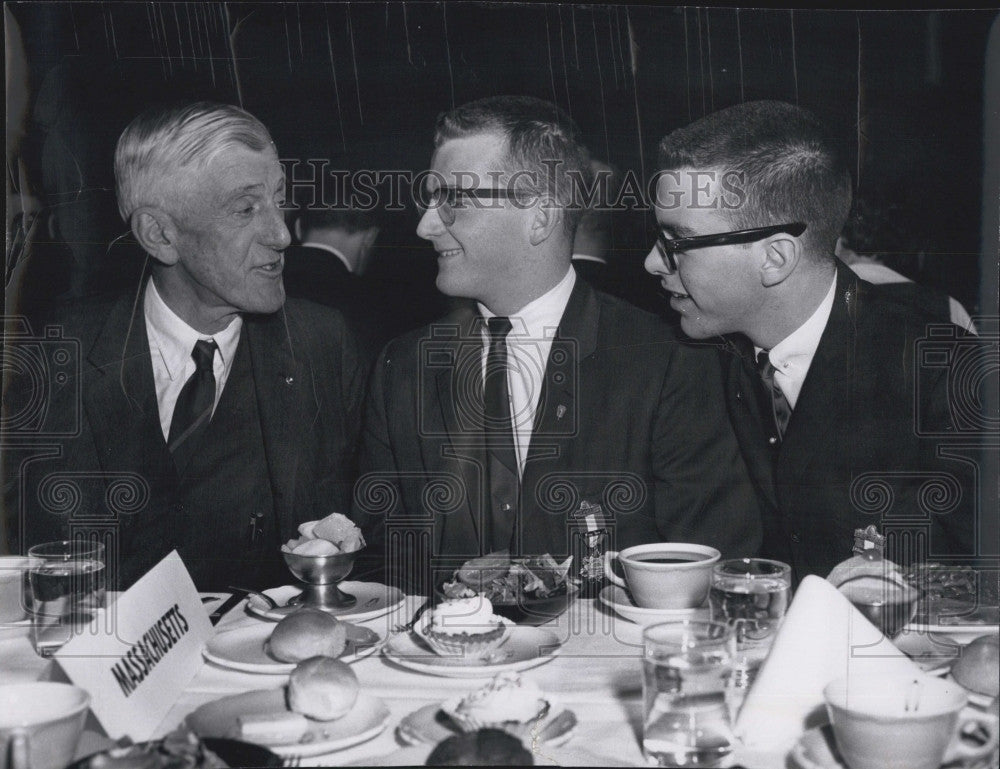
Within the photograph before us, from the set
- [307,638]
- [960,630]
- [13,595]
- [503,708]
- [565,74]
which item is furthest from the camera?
[565,74]

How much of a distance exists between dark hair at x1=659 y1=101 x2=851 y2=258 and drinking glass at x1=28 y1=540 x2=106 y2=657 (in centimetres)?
124

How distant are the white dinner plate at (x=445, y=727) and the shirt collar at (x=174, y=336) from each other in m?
1.08

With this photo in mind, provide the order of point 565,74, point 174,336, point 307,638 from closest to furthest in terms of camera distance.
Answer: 1. point 307,638
2. point 565,74
3. point 174,336

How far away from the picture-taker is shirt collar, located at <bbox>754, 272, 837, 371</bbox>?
1918 millimetres

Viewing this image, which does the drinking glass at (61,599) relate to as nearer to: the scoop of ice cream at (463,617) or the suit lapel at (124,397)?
the scoop of ice cream at (463,617)

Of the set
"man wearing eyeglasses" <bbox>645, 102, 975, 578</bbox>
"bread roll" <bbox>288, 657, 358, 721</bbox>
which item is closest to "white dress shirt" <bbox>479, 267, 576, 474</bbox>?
"man wearing eyeglasses" <bbox>645, 102, 975, 578</bbox>

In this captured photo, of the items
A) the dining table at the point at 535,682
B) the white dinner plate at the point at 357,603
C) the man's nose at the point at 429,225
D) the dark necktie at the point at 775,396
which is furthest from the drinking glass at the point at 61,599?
the dark necktie at the point at 775,396

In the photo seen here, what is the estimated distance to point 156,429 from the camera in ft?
6.50

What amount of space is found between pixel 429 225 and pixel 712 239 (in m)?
0.54

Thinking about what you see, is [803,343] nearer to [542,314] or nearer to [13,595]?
[542,314]

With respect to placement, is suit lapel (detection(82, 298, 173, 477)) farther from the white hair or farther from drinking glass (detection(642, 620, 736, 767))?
drinking glass (detection(642, 620, 736, 767))

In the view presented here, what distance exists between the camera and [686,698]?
3.44ft

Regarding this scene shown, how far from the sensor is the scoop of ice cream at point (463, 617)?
130 cm

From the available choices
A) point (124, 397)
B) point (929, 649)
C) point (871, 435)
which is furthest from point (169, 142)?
point (929, 649)
